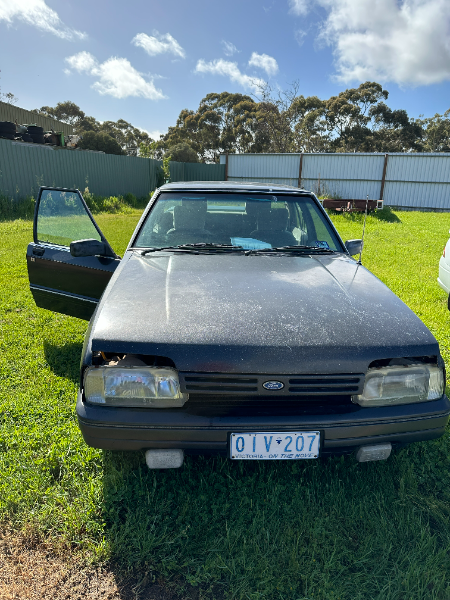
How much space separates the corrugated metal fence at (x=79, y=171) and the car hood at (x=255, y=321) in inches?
513

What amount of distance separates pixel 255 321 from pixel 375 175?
20.5 m

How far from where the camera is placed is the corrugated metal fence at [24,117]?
74.7 feet

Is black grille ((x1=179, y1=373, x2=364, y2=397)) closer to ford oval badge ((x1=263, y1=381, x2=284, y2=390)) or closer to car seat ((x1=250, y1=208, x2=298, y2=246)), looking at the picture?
ford oval badge ((x1=263, y1=381, x2=284, y2=390))

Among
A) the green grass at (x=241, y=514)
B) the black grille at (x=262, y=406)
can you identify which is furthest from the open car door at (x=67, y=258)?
the black grille at (x=262, y=406)

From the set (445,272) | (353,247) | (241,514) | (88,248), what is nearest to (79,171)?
(445,272)

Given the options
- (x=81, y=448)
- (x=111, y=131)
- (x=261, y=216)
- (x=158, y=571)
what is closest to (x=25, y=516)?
(x=81, y=448)

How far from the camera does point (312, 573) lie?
65.1 inches

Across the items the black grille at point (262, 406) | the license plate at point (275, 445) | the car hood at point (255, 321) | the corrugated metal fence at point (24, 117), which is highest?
the corrugated metal fence at point (24, 117)

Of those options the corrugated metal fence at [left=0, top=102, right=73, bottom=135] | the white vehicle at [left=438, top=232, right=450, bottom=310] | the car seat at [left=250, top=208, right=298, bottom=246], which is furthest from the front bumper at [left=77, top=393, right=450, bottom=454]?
the corrugated metal fence at [left=0, top=102, right=73, bottom=135]

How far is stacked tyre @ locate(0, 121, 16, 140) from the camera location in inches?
536

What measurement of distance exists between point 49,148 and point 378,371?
16.0m

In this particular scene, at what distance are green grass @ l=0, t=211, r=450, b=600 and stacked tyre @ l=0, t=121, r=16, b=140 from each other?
13.9 metres

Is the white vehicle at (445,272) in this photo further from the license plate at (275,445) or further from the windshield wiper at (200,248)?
the license plate at (275,445)

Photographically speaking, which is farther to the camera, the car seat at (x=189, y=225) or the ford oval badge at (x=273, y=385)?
the car seat at (x=189, y=225)
